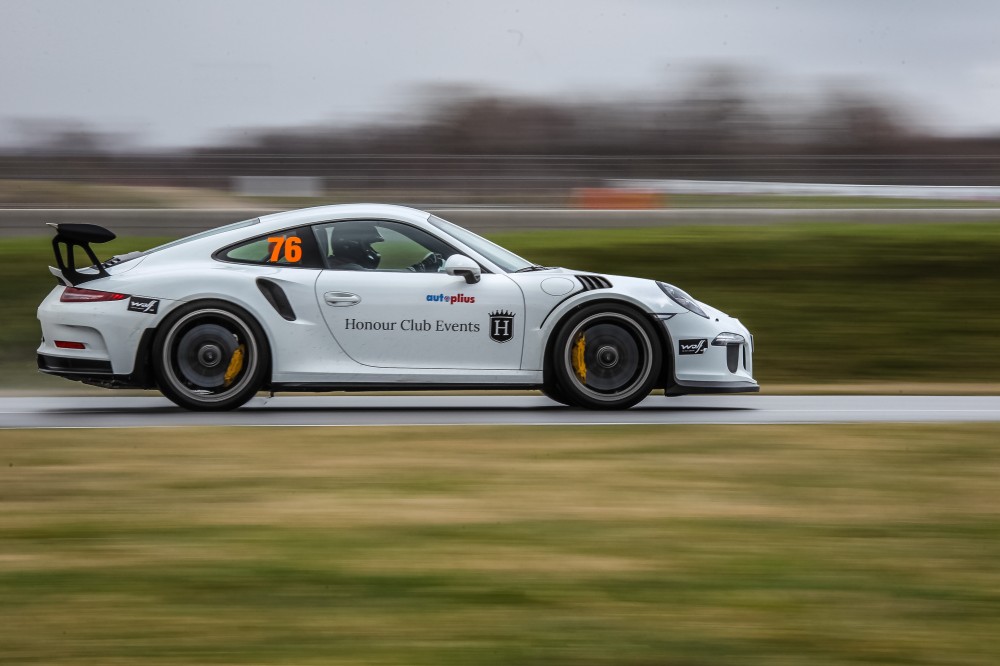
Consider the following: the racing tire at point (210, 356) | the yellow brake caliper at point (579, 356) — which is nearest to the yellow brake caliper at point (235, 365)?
the racing tire at point (210, 356)

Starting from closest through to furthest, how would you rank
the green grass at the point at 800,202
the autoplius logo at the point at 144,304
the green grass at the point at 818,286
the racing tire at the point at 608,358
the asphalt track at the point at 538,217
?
the autoplius logo at the point at 144,304 < the racing tire at the point at 608,358 < the green grass at the point at 818,286 < the asphalt track at the point at 538,217 < the green grass at the point at 800,202

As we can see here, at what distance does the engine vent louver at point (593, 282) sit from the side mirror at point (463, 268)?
607 mm

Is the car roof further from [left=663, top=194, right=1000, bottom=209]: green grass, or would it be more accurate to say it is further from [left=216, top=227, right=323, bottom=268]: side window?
[left=663, top=194, right=1000, bottom=209]: green grass

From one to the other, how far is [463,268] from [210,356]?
154 cm

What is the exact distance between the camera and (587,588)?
331cm

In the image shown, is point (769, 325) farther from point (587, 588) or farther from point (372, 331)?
point (587, 588)

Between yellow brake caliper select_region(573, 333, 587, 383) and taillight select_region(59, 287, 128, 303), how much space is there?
259 cm

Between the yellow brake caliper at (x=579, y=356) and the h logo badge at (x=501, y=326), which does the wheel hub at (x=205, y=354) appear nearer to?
the h logo badge at (x=501, y=326)

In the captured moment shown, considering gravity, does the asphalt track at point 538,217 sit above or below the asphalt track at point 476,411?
above

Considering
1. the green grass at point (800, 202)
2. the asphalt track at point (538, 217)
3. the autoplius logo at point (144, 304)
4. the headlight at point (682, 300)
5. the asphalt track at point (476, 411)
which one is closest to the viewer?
the asphalt track at point (476, 411)

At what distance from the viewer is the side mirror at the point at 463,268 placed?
6848mm

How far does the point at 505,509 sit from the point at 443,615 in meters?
1.24

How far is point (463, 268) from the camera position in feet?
22.5

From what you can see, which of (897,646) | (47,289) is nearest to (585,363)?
(897,646)
